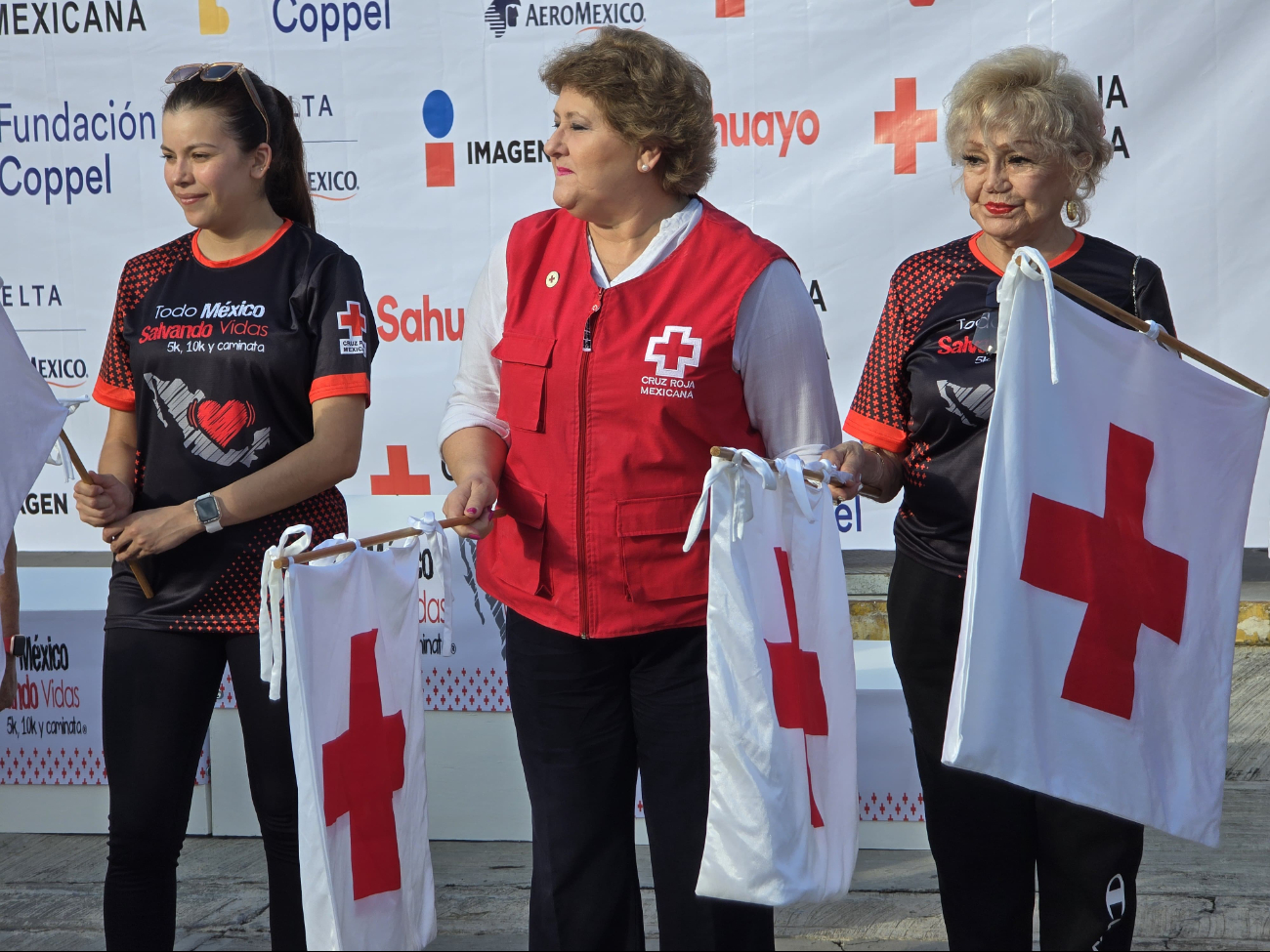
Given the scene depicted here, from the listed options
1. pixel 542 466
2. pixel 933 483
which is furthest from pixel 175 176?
pixel 933 483

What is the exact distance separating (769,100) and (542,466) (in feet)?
5.91

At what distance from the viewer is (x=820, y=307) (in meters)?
3.50

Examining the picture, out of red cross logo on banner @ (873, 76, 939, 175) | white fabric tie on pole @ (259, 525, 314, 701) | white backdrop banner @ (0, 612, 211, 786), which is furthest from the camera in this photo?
white backdrop banner @ (0, 612, 211, 786)

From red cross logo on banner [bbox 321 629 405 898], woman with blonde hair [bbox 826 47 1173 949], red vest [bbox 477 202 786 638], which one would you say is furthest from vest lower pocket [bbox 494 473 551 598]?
woman with blonde hair [bbox 826 47 1173 949]

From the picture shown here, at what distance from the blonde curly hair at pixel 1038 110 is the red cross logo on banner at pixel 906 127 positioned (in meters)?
1.28

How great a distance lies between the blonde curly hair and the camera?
2.04 metres

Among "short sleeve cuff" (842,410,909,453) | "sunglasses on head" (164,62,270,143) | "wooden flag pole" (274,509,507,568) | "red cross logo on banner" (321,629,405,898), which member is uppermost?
"sunglasses on head" (164,62,270,143)

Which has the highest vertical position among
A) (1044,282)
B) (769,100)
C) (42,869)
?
(769,100)

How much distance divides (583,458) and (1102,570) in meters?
0.76

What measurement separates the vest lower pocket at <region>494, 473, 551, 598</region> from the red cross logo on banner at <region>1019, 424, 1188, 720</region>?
2.30 feet

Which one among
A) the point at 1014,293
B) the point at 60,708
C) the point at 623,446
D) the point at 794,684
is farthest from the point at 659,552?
the point at 60,708

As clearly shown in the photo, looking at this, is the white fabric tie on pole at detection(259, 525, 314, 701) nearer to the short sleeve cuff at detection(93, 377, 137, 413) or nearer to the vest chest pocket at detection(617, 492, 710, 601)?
the vest chest pocket at detection(617, 492, 710, 601)

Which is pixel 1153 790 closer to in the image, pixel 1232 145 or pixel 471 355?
pixel 471 355

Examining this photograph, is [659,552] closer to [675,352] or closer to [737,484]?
[737,484]
